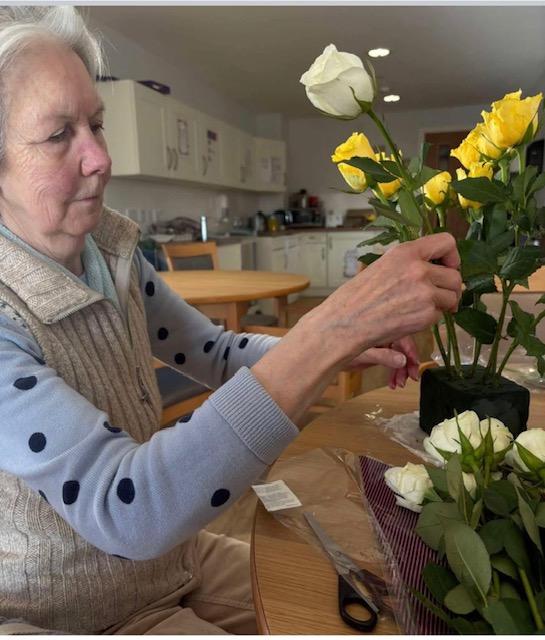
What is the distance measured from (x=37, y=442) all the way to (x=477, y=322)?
0.50 meters

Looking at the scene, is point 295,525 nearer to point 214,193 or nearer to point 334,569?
point 334,569

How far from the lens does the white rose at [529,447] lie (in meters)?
0.45

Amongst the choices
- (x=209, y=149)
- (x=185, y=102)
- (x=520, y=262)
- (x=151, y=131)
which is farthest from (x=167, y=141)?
(x=520, y=262)

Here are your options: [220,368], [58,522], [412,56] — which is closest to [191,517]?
[58,522]

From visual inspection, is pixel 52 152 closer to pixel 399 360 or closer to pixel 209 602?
pixel 399 360

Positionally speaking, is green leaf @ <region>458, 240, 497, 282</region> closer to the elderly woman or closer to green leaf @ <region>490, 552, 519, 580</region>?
the elderly woman

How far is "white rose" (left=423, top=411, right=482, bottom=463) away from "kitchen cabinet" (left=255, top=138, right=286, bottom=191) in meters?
6.26

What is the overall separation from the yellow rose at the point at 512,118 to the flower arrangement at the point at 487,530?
294mm

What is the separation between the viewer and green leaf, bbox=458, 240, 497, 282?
1.81 ft

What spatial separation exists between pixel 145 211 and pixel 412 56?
9.30ft

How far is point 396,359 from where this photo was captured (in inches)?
31.4

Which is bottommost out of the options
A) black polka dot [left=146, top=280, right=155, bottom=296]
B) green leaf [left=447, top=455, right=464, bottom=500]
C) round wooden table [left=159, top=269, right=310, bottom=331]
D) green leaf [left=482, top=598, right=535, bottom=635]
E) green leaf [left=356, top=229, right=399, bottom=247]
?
round wooden table [left=159, top=269, right=310, bottom=331]

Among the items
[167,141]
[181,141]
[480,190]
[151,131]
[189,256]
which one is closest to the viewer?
[480,190]

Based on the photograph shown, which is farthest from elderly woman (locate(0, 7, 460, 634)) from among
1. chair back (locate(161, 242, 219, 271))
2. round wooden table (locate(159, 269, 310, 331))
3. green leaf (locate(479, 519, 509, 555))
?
chair back (locate(161, 242, 219, 271))
